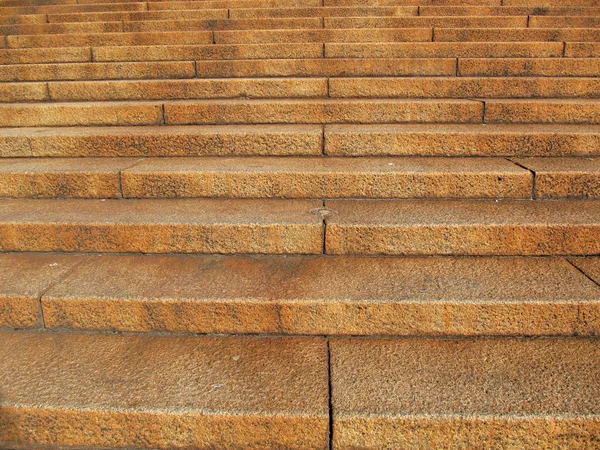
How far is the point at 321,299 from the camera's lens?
224cm

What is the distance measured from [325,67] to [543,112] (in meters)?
2.19

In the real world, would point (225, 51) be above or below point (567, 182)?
above

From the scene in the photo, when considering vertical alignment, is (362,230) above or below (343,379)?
above

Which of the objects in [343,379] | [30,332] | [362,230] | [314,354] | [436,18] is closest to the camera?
[343,379]

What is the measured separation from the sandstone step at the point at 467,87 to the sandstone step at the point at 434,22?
1569mm

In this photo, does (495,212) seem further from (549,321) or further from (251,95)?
(251,95)

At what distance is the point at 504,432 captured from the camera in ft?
5.78

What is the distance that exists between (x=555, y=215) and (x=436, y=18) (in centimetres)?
375

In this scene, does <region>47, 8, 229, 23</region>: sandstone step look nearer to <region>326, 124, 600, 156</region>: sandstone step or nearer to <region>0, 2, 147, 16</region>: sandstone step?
<region>0, 2, 147, 16</region>: sandstone step

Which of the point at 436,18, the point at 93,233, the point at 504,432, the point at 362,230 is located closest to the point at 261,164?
the point at 362,230

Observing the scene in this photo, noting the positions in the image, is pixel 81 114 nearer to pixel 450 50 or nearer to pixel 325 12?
pixel 325 12

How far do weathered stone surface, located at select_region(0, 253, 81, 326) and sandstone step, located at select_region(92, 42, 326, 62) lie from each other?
10.5 ft

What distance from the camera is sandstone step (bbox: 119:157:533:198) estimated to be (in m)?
2.99

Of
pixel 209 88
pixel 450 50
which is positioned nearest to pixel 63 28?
pixel 209 88
